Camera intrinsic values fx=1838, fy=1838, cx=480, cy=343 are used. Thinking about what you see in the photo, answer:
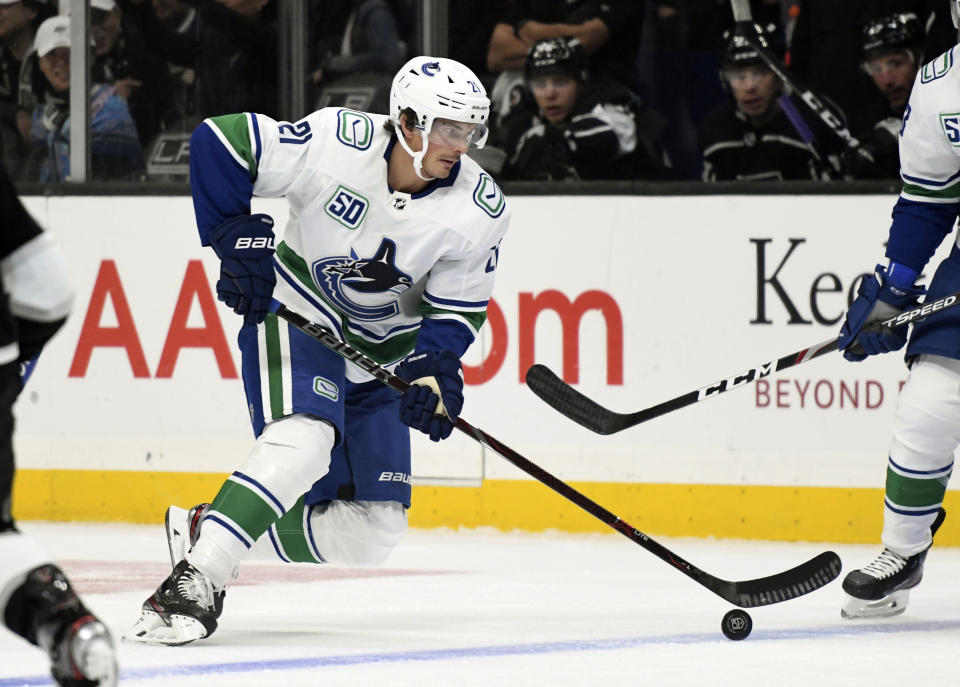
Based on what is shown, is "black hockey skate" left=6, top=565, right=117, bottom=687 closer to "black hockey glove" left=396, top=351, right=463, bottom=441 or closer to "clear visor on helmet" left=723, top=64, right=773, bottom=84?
"black hockey glove" left=396, top=351, right=463, bottom=441

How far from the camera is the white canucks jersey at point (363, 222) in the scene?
3486 mm

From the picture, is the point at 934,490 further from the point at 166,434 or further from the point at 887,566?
the point at 166,434

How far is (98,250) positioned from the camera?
5461 mm

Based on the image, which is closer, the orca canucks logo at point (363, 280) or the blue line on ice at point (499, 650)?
the blue line on ice at point (499, 650)

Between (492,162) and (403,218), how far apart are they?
1.97 meters

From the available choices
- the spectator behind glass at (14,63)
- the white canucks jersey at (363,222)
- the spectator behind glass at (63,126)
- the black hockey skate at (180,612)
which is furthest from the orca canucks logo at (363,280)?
the spectator behind glass at (14,63)

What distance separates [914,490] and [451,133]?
3.93 ft

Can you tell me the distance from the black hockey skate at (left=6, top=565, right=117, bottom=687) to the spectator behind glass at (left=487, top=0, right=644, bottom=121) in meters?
3.48

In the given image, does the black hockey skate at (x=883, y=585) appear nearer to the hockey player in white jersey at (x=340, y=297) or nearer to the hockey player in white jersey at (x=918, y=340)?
the hockey player in white jersey at (x=918, y=340)

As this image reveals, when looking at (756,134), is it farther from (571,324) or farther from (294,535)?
(294,535)

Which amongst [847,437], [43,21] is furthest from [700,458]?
[43,21]

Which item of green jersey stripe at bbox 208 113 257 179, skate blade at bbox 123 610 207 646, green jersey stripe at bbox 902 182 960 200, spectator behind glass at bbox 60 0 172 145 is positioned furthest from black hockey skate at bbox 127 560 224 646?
spectator behind glass at bbox 60 0 172 145

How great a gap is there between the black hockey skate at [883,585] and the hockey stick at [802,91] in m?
1.68

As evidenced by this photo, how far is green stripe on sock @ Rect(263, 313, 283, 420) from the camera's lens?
341 cm
